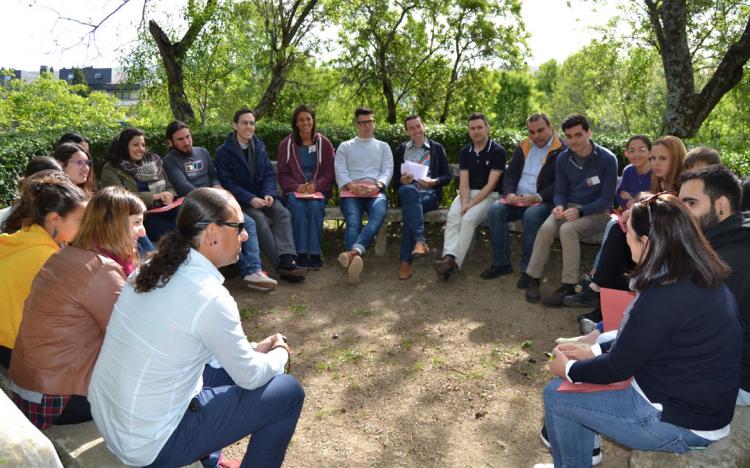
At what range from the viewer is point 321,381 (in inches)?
187

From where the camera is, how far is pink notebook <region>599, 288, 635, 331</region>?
12.1 ft

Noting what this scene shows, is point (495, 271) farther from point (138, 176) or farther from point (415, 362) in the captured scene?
point (138, 176)

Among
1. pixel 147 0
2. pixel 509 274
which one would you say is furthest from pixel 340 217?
pixel 147 0

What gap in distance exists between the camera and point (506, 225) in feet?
22.2

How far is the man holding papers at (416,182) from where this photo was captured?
6.95 metres

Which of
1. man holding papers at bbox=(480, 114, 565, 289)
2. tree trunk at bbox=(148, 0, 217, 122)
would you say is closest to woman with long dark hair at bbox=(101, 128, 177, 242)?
man holding papers at bbox=(480, 114, 565, 289)

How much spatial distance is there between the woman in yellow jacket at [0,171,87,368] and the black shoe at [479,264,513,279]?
4.40 metres

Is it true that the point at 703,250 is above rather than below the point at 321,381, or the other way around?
above

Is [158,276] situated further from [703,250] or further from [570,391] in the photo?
[703,250]

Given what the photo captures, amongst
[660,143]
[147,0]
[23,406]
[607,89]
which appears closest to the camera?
[23,406]

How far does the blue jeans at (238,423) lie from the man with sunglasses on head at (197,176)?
349cm

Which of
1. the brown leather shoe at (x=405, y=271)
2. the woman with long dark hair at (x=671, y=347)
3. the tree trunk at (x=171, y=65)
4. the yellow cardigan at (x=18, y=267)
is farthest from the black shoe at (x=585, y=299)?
the tree trunk at (x=171, y=65)

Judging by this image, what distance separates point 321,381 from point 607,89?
39989 mm

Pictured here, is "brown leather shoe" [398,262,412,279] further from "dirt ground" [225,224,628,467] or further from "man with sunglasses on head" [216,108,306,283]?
"man with sunglasses on head" [216,108,306,283]
